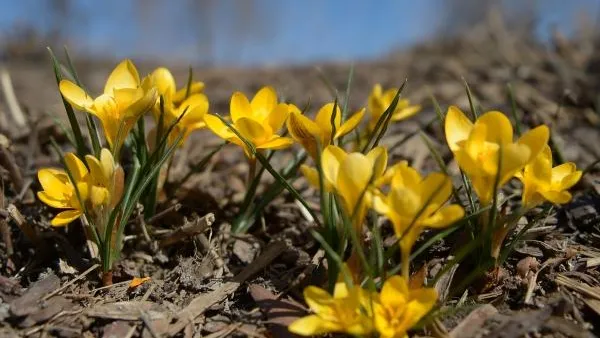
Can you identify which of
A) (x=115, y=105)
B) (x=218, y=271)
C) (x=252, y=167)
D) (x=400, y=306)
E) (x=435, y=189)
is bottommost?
(x=218, y=271)

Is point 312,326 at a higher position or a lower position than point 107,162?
lower

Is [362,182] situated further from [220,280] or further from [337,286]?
[220,280]

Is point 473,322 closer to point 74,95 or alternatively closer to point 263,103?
point 263,103

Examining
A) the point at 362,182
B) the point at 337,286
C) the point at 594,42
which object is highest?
the point at 362,182

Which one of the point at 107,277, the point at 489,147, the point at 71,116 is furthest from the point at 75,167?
the point at 489,147

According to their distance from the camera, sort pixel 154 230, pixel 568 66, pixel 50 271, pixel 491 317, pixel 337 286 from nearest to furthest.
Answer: pixel 337 286
pixel 491 317
pixel 50 271
pixel 154 230
pixel 568 66

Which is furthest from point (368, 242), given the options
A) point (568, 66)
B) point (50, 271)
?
point (568, 66)

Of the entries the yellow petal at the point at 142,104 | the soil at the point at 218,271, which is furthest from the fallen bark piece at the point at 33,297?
the yellow petal at the point at 142,104

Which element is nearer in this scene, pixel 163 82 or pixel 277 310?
pixel 277 310
